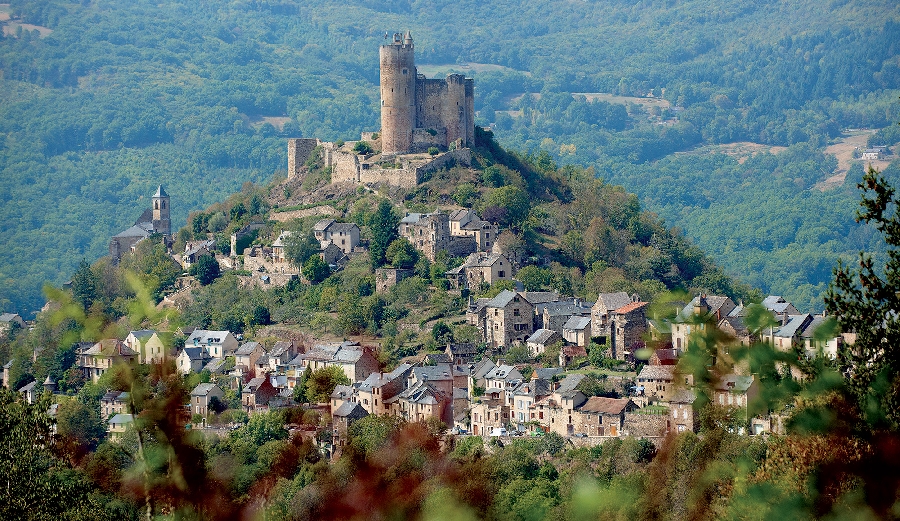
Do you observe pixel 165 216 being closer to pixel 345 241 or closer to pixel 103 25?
pixel 345 241

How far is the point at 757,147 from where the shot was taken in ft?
559

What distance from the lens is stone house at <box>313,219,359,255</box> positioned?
205 ft

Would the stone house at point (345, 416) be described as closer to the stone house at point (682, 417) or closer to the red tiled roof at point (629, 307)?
the stone house at point (682, 417)

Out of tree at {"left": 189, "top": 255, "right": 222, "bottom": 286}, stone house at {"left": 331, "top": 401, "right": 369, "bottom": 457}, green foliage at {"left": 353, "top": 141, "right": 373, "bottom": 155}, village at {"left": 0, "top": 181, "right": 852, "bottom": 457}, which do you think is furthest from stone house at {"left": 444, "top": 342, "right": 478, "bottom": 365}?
green foliage at {"left": 353, "top": 141, "right": 373, "bottom": 155}

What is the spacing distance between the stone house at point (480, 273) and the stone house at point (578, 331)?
17.6ft

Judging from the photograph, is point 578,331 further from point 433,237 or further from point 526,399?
point 433,237

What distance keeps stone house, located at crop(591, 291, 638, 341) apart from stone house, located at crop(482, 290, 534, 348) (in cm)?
239

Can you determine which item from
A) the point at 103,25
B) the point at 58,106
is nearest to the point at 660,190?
the point at 58,106

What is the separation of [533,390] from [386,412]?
444 centimetres

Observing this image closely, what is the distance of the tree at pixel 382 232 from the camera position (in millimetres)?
60406

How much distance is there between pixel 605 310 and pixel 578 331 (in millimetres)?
Result: 1088

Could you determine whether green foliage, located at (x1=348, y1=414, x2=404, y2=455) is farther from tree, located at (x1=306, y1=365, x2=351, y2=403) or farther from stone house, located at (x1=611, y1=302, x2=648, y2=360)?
stone house, located at (x1=611, y1=302, x2=648, y2=360)

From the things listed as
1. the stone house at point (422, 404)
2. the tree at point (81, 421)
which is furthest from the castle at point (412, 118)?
the tree at point (81, 421)

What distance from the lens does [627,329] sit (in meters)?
50.3
